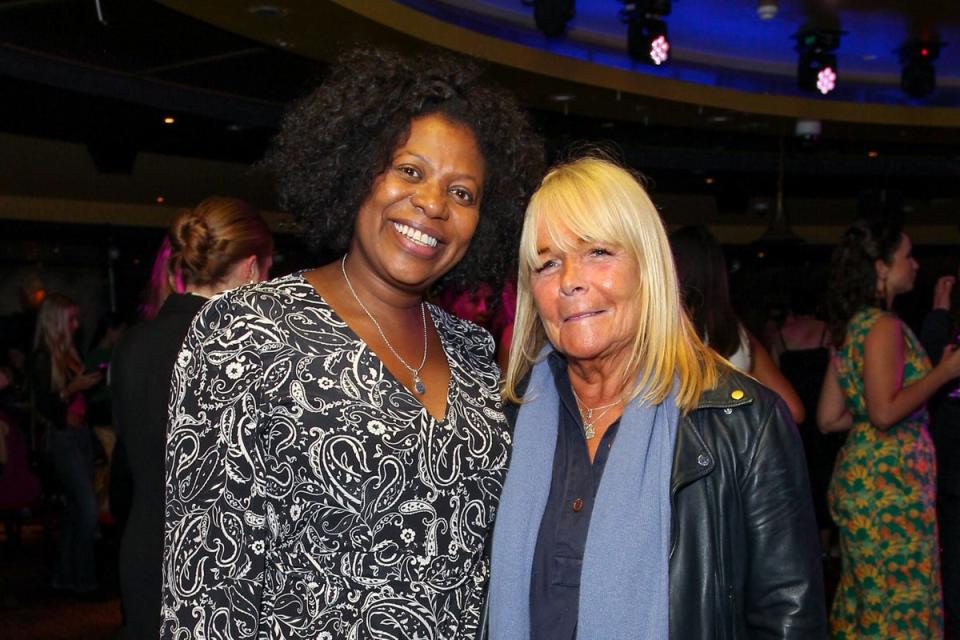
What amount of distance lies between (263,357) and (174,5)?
4557 millimetres

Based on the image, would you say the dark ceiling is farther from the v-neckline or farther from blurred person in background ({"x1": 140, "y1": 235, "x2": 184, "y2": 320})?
the v-neckline

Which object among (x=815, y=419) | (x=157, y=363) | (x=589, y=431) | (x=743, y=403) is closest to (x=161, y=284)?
(x=157, y=363)

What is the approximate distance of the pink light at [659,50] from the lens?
22.2 feet

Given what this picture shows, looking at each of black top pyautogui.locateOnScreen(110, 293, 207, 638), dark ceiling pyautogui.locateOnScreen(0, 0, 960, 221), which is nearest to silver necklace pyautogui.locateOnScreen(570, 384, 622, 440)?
black top pyautogui.locateOnScreen(110, 293, 207, 638)

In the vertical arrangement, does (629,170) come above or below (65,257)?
below

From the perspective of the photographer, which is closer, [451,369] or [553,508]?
[553,508]

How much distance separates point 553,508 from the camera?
5.73 feet

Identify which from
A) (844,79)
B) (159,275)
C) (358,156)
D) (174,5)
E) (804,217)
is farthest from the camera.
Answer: (804,217)

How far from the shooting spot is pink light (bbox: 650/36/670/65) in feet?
22.2

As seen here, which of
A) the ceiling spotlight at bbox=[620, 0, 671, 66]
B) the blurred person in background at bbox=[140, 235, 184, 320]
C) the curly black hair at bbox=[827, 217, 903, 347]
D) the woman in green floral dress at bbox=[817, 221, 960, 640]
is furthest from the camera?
the ceiling spotlight at bbox=[620, 0, 671, 66]

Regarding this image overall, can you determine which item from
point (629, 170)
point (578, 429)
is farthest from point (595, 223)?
point (578, 429)

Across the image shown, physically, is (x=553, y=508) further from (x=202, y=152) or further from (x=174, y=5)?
(x=202, y=152)

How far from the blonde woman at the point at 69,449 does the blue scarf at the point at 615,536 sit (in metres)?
4.31

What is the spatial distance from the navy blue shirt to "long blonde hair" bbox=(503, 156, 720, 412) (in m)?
0.13
